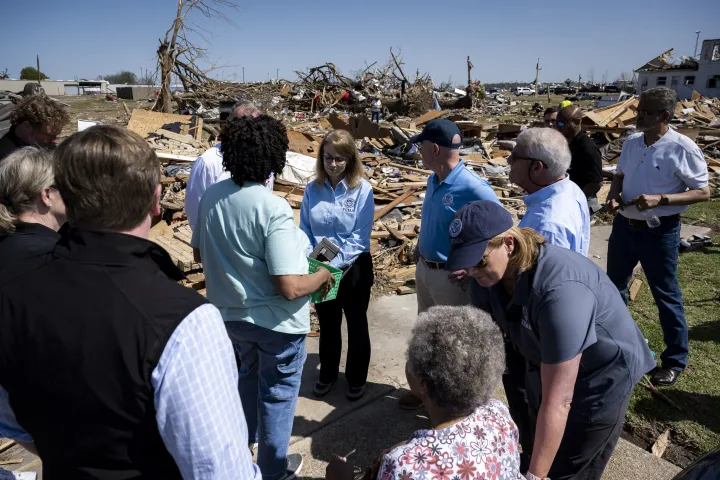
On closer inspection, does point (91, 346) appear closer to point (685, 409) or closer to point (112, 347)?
point (112, 347)

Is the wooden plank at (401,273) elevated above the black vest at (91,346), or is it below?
below

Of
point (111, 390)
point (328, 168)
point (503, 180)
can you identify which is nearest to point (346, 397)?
point (328, 168)

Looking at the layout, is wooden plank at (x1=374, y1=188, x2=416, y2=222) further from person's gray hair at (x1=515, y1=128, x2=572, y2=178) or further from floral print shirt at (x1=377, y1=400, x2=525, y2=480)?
floral print shirt at (x1=377, y1=400, x2=525, y2=480)

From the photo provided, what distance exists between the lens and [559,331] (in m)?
1.79

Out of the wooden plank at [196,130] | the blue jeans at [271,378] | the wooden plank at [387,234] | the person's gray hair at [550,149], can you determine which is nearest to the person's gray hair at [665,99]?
the person's gray hair at [550,149]

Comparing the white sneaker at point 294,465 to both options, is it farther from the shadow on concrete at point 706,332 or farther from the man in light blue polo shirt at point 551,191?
the shadow on concrete at point 706,332

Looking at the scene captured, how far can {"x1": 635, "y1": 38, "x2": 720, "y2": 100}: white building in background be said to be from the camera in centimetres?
5147

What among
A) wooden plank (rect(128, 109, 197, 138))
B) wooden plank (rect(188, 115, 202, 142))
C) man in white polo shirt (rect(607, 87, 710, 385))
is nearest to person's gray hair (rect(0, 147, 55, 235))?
man in white polo shirt (rect(607, 87, 710, 385))

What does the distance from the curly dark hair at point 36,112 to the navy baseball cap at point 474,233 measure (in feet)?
12.0

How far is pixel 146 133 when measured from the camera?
11.3 metres

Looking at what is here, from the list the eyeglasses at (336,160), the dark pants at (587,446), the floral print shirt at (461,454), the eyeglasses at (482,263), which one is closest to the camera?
the floral print shirt at (461,454)

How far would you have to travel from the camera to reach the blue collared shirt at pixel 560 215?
262 cm

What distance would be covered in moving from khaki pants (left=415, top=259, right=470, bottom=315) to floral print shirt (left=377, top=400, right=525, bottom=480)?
169 centimetres

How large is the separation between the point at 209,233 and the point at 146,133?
10.1 metres
